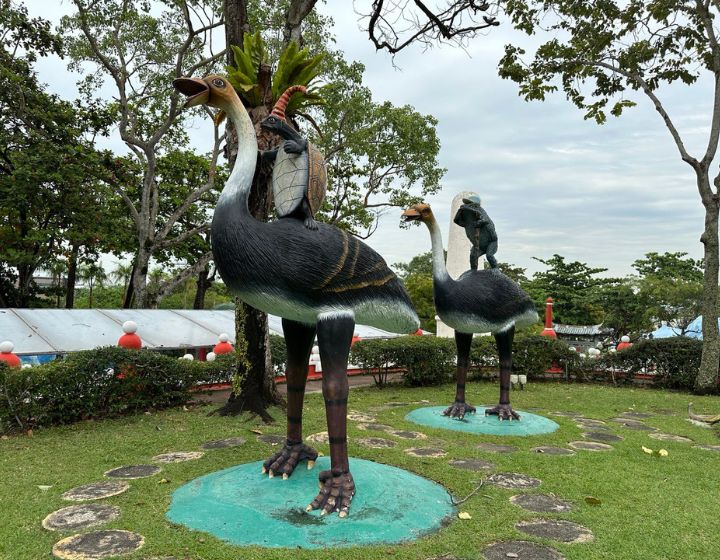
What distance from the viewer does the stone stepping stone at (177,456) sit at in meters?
5.63

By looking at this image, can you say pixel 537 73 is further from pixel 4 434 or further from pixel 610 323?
pixel 610 323

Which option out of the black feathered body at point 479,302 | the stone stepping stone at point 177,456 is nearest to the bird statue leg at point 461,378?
the black feathered body at point 479,302

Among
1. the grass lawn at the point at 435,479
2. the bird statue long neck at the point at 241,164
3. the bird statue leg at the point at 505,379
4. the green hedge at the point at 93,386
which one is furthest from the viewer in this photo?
the bird statue leg at the point at 505,379

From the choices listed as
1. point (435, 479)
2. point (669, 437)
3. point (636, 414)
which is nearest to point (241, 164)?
point (435, 479)

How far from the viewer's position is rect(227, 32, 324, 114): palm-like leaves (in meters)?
6.33

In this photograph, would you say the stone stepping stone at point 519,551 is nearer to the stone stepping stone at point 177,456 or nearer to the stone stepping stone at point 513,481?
the stone stepping stone at point 513,481

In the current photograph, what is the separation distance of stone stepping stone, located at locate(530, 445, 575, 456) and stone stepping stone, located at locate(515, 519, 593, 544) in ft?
7.31

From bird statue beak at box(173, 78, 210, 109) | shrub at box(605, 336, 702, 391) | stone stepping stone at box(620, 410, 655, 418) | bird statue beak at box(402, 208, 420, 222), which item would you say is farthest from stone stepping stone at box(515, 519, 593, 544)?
shrub at box(605, 336, 702, 391)

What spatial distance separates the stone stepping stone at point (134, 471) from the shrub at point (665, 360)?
11.6 m

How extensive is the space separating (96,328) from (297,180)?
9044 mm

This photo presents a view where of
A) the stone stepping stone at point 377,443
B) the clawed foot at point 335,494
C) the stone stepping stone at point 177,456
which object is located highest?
the clawed foot at point 335,494

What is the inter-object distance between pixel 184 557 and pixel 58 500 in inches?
70.0

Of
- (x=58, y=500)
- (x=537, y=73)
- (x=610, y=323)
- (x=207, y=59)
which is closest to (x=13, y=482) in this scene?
(x=58, y=500)

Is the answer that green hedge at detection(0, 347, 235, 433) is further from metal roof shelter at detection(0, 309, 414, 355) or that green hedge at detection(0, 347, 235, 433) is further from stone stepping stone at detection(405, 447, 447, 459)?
stone stepping stone at detection(405, 447, 447, 459)
